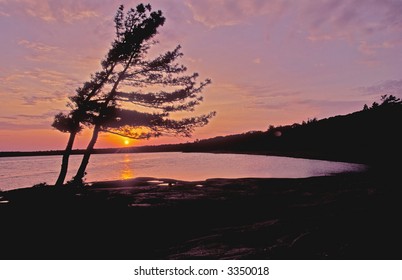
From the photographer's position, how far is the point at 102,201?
15102 mm

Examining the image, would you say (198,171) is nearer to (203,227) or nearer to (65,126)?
(65,126)

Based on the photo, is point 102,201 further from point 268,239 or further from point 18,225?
point 268,239

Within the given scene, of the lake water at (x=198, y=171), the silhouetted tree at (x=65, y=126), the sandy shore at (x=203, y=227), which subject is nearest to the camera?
the sandy shore at (x=203, y=227)

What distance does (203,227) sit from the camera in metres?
11.2

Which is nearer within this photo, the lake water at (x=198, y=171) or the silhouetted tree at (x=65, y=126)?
the silhouetted tree at (x=65, y=126)

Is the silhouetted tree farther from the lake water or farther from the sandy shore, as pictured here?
the lake water

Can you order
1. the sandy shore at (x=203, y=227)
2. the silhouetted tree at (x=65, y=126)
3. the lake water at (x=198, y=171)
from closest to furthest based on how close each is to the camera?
1. the sandy shore at (x=203, y=227)
2. the silhouetted tree at (x=65, y=126)
3. the lake water at (x=198, y=171)

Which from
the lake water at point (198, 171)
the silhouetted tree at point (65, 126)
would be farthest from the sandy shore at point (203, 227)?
the lake water at point (198, 171)

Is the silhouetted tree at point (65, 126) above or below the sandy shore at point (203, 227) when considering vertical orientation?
above

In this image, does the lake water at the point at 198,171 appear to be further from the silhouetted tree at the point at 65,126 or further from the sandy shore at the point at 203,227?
the sandy shore at the point at 203,227

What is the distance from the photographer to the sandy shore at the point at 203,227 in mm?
6891

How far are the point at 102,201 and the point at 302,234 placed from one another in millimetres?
10273
